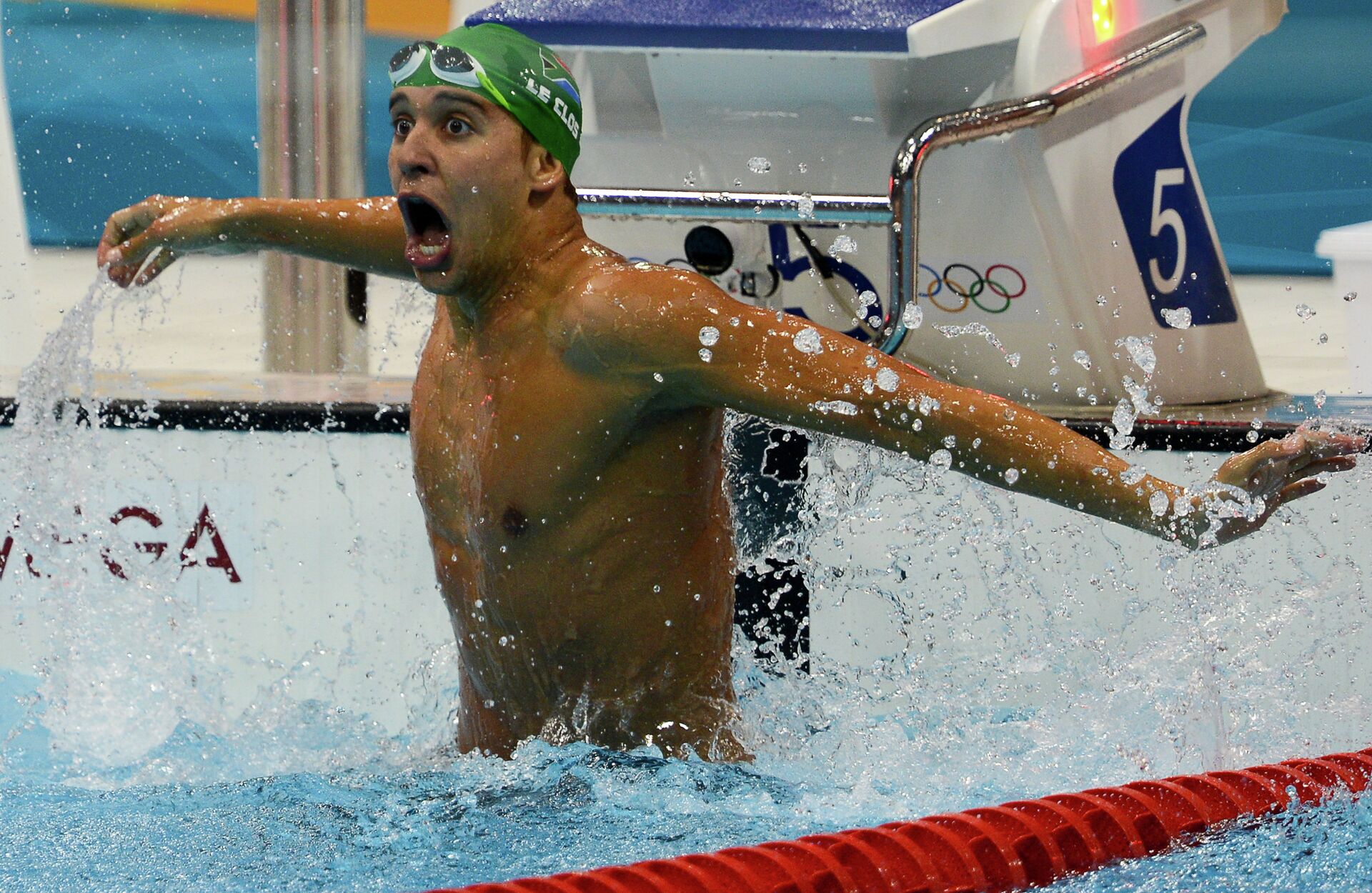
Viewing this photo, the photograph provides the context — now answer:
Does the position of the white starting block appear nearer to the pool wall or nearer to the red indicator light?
the red indicator light

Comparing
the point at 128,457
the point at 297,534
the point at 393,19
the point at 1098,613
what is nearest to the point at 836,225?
the point at 1098,613

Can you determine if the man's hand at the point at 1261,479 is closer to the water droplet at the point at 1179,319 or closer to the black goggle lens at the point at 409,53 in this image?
the black goggle lens at the point at 409,53

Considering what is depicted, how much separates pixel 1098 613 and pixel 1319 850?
50.4 inches

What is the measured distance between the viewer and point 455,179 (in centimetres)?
172

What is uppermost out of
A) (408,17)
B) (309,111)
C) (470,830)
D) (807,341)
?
(408,17)

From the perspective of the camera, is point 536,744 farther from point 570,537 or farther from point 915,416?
point 915,416

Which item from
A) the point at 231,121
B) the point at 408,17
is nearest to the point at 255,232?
the point at 408,17

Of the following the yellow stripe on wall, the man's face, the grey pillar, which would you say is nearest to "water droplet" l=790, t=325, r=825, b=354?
the man's face

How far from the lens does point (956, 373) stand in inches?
127

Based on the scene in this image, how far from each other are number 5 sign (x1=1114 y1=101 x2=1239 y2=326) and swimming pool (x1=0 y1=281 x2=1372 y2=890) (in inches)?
12.2

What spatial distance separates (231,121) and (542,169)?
33.0 feet

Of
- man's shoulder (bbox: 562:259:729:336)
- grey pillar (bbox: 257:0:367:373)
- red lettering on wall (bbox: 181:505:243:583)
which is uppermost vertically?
grey pillar (bbox: 257:0:367:373)

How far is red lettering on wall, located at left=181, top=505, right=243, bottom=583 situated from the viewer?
3.12m

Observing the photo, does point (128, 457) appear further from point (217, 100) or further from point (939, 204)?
point (217, 100)
